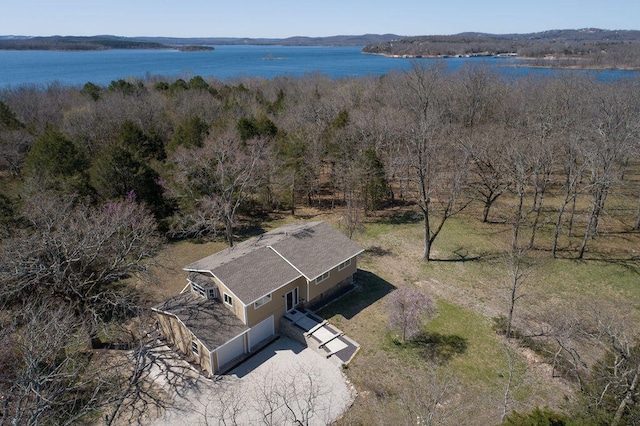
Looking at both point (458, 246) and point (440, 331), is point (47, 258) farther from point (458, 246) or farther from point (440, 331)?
point (458, 246)

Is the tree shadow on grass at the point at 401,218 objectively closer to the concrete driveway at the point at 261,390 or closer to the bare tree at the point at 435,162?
the bare tree at the point at 435,162

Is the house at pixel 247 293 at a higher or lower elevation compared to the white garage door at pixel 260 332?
higher

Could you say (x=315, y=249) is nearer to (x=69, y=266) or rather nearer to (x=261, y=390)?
(x=261, y=390)

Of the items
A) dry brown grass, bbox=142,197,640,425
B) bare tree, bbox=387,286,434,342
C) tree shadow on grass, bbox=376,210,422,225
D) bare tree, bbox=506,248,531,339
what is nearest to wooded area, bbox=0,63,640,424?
bare tree, bbox=506,248,531,339

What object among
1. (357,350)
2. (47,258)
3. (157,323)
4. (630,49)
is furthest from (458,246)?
(630,49)

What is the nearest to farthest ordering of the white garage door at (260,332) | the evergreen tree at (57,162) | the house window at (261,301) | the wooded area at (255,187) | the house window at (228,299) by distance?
the wooded area at (255,187) < the house window at (261,301) < the house window at (228,299) < the white garage door at (260,332) < the evergreen tree at (57,162)

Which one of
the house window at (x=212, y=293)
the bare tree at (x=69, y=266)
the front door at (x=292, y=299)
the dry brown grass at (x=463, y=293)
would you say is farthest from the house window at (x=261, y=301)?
the bare tree at (x=69, y=266)
